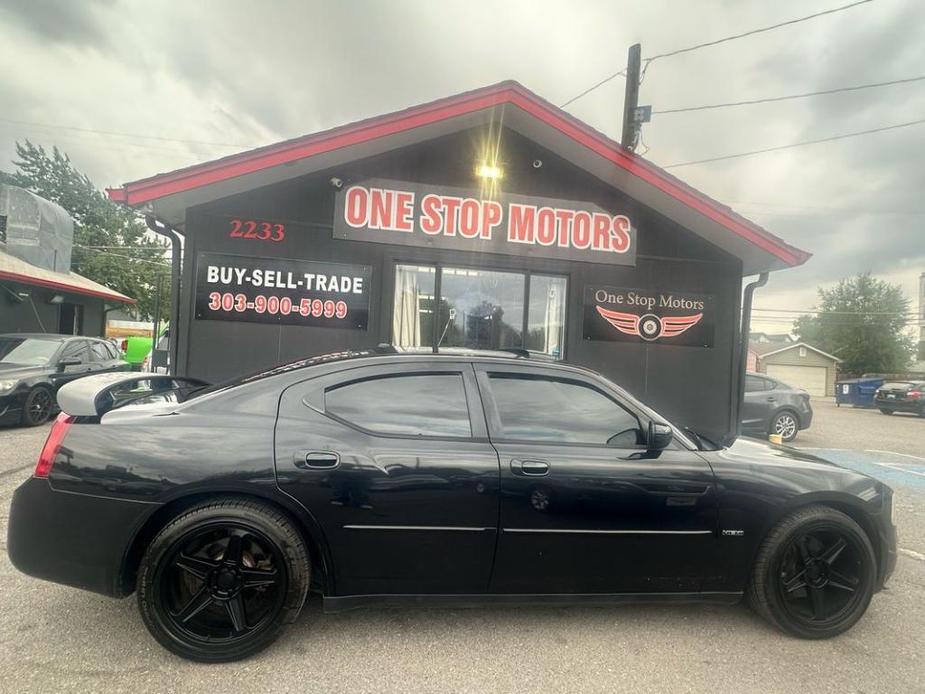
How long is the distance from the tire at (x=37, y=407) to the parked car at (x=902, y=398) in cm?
2529

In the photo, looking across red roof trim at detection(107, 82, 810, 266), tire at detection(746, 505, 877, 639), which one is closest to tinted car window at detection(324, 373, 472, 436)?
tire at detection(746, 505, 877, 639)

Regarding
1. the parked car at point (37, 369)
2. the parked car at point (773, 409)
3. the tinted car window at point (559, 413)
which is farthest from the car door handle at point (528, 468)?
the parked car at point (773, 409)

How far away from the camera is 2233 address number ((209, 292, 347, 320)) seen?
5.93 m

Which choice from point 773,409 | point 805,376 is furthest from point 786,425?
point 805,376

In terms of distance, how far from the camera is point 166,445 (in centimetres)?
234

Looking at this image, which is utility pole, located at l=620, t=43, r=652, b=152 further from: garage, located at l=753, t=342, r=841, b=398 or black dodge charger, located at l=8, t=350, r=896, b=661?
garage, located at l=753, t=342, r=841, b=398

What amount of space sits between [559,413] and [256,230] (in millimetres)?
4727

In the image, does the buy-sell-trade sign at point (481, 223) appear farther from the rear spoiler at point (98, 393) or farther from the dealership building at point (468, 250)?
the rear spoiler at point (98, 393)

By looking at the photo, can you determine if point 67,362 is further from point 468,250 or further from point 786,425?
point 786,425

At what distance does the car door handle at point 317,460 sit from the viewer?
7.84 ft

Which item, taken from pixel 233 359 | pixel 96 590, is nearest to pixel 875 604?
pixel 96 590

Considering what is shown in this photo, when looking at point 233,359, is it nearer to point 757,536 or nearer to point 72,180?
point 757,536

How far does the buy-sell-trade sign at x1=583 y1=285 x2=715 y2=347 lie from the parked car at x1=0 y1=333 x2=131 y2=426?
26.9 feet

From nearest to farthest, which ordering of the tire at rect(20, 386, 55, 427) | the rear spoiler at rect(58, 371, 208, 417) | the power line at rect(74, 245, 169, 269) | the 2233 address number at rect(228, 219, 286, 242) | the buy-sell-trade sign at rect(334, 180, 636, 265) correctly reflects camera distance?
the rear spoiler at rect(58, 371, 208, 417) < the 2233 address number at rect(228, 219, 286, 242) < the buy-sell-trade sign at rect(334, 180, 636, 265) < the tire at rect(20, 386, 55, 427) < the power line at rect(74, 245, 169, 269)
